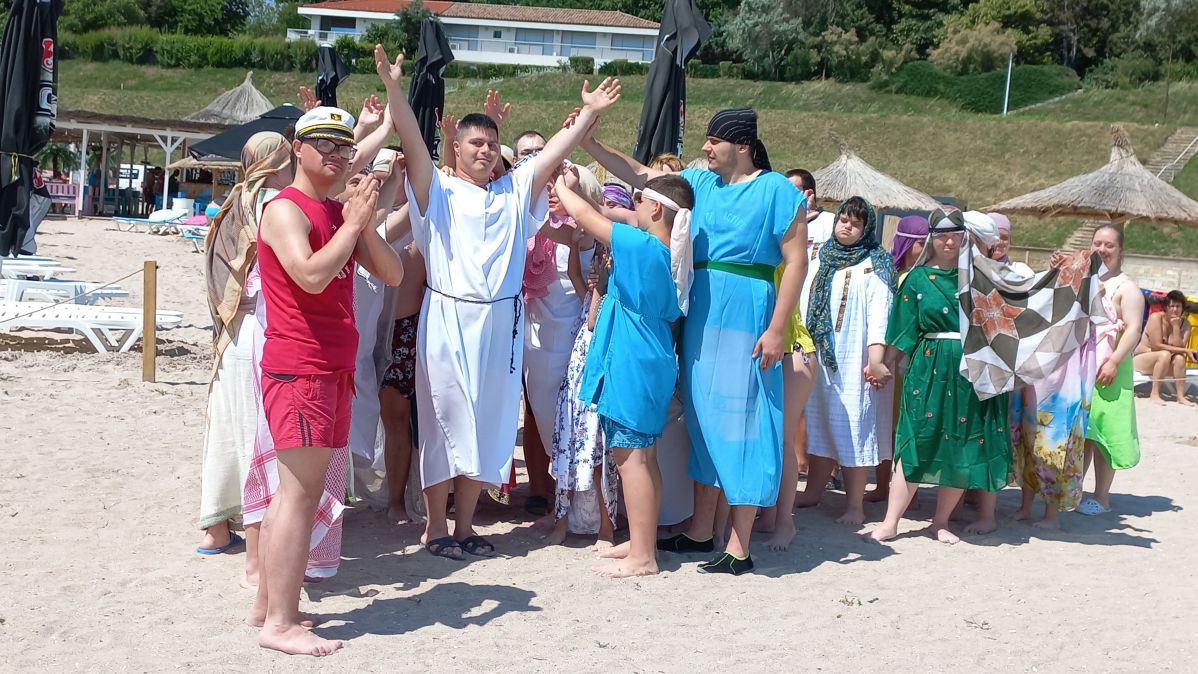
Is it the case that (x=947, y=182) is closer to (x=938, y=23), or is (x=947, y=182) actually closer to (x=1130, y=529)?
(x=938, y=23)

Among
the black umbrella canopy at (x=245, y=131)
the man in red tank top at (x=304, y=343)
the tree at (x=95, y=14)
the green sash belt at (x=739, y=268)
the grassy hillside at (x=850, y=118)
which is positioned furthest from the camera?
the tree at (x=95, y=14)

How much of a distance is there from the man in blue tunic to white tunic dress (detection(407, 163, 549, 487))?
31.7 inches

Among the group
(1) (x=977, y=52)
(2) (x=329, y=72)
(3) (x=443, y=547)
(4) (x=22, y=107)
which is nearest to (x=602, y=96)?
(3) (x=443, y=547)

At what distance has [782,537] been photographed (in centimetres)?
537

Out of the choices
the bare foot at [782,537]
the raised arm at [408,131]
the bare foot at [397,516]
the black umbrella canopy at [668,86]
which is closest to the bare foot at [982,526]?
the bare foot at [782,537]

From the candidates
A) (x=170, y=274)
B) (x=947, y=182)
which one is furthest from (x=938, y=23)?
(x=170, y=274)

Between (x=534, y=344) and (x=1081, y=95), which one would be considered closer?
(x=534, y=344)

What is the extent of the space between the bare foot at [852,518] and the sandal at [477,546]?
6.43 ft

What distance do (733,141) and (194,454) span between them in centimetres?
365

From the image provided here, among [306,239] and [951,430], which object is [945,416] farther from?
[306,239]

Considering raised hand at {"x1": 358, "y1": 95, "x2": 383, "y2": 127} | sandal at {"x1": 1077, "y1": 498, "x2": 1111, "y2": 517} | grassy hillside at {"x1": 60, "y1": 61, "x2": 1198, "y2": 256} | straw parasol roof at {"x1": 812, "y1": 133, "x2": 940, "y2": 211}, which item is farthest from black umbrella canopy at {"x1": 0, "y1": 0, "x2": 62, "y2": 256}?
grassy hillside at {"x1": 60, "y1": 61, "x2": 1198, "y2": 256}

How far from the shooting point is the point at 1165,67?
50.8 m

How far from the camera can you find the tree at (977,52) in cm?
5206

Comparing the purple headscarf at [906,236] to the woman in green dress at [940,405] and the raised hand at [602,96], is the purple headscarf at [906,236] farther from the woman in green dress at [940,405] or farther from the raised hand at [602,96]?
the raised hand at [602,96]
